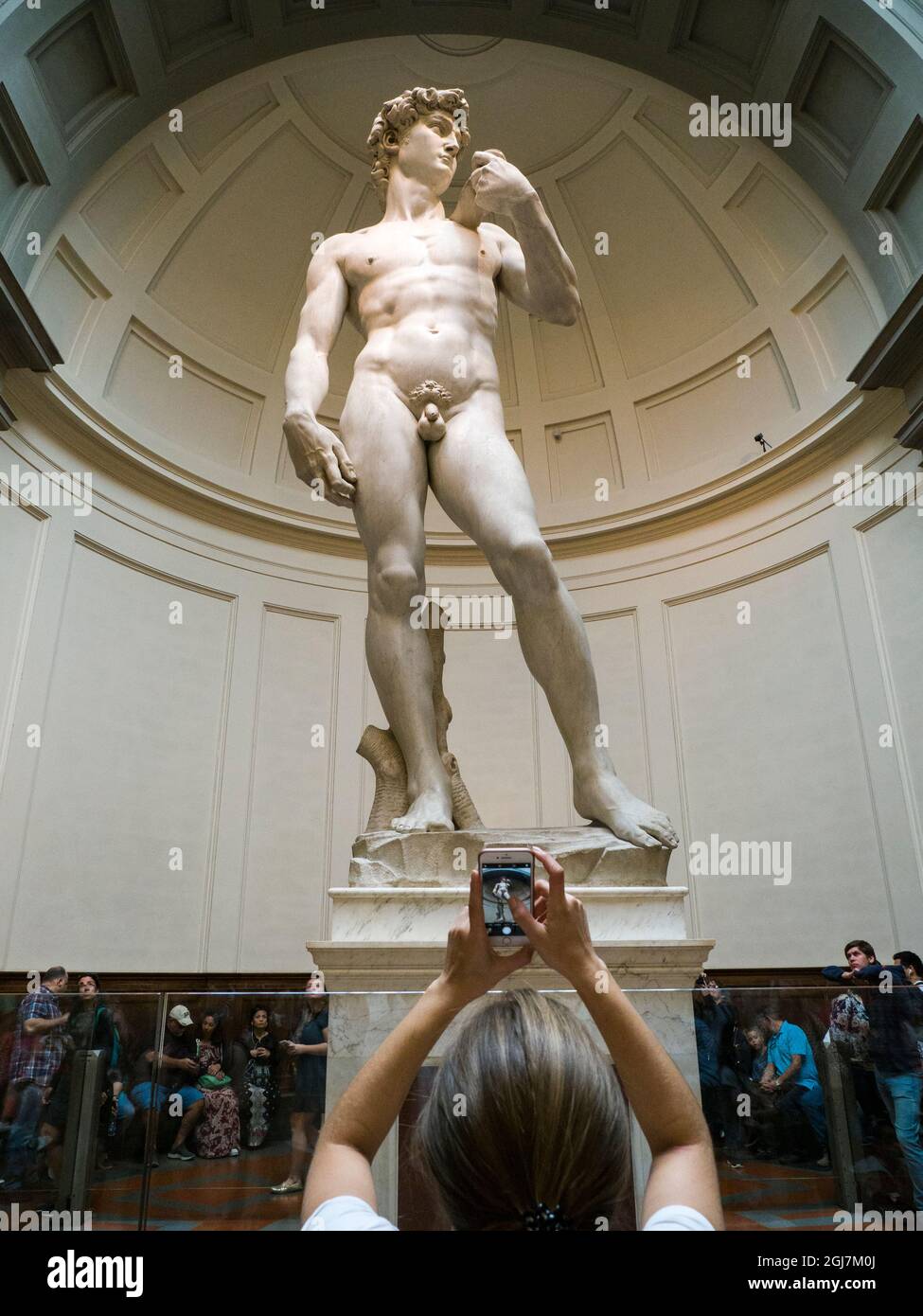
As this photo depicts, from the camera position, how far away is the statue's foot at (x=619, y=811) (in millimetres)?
2568

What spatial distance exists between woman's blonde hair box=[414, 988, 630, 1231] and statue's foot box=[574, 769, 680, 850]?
1738mm

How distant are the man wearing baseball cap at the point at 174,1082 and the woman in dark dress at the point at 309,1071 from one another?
0.16 metres

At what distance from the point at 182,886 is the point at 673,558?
17.2 ft

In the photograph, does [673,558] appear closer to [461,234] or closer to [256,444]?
[256,444]

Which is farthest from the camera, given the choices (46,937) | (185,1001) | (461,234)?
(46,937)

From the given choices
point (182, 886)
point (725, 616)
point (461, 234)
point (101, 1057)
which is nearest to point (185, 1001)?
point (101, 1057)

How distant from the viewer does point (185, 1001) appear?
1641mm

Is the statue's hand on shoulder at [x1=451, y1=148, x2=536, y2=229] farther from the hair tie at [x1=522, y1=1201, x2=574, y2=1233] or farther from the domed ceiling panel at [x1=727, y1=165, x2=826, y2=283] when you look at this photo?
the domed ceiling panel at [x1=727, y1=165, x2=826, y2=283]

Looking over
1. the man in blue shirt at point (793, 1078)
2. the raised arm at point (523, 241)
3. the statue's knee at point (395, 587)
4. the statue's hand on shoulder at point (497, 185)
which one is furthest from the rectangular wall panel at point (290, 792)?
the man in blue shirt at point (793, 1078)

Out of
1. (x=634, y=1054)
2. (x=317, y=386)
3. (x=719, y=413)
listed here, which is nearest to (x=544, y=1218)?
(x=634, y=1054)

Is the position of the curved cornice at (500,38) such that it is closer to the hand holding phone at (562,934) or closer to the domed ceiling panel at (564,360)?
the domed ceiling panel at (564,360)

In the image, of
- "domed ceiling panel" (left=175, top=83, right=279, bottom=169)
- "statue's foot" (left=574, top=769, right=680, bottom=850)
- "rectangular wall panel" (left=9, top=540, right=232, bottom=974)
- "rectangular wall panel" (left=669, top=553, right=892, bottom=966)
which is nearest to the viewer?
"statue's foot" (left=574, top=769, right=680, bottom=850)

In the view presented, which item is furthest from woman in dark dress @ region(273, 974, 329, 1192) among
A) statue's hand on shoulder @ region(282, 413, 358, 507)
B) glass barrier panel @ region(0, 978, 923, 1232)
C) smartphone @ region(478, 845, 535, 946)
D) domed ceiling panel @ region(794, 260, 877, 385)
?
domed ceiling panel @ region(794, 260, 877, 385)

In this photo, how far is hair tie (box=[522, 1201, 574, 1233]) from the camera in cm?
75
